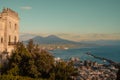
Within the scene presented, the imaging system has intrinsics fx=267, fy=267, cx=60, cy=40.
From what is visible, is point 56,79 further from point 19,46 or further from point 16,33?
point 16,33

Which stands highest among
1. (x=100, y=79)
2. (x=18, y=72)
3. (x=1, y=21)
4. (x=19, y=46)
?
(x=1, y=21)

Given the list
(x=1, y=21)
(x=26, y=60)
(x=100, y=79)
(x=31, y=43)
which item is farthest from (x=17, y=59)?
(x=100, y=79)

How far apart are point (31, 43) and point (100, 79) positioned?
17.4 m

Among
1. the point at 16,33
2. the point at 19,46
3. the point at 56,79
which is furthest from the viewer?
the point at 16,33

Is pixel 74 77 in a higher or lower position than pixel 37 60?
lower

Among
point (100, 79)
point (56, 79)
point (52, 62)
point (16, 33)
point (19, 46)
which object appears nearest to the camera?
point (56, 79)

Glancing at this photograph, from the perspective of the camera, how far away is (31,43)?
43.4 meters

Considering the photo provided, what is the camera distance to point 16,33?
161 feet

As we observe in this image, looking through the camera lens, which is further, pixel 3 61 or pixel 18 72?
pixel 3 61

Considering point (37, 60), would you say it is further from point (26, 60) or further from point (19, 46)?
point (19, 46)

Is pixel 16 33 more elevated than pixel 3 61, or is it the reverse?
pixel 16 33

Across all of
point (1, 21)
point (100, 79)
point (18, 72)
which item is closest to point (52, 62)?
point (18, 72)

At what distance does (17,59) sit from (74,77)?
8862mm

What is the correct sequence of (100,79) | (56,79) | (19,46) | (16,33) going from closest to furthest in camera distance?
(56,79), (19,46), (16,33), (100,79)
